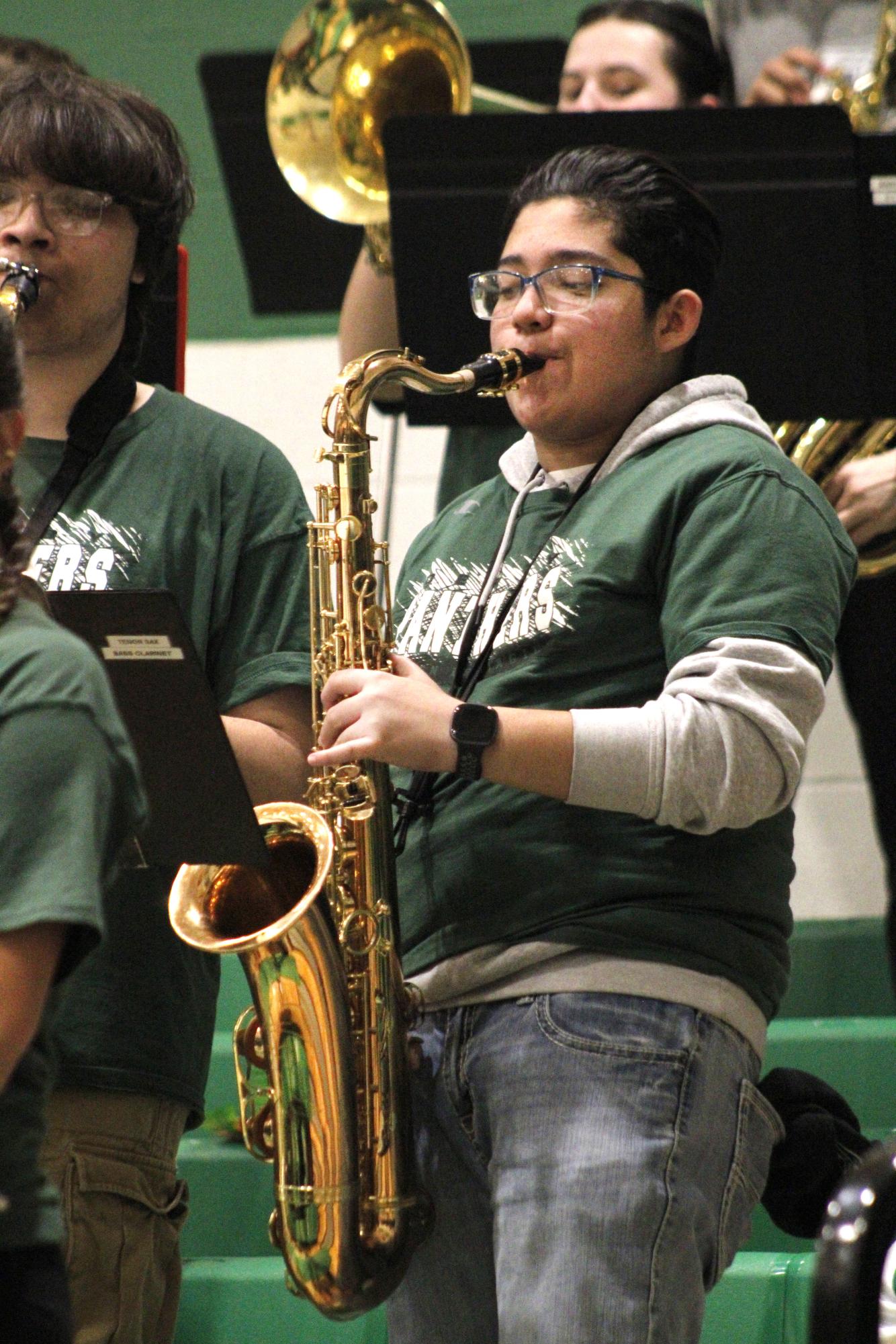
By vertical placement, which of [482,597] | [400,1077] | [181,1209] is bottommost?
[181,1209]

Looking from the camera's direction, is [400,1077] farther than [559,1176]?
Yes

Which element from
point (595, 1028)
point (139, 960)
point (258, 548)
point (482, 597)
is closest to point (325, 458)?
point (258, 548)

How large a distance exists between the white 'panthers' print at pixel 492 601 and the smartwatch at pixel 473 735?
0.19 meters

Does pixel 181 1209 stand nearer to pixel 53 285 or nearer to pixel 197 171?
pixel 53 285

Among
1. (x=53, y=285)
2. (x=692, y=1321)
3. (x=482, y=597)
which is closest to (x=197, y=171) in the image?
(x=53, y=285)

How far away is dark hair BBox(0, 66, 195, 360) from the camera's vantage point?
213cm

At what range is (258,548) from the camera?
2.12m

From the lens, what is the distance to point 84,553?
206 cm

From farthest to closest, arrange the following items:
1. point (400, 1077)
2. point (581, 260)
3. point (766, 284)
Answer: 1. point (766, 284)
2. point (581, 260)
3. point (400, 1077)

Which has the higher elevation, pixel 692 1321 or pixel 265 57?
pixel 265 57

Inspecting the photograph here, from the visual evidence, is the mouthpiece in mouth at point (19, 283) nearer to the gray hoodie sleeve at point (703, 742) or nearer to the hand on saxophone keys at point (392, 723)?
the hand on saxophone keys at point (392, 723)

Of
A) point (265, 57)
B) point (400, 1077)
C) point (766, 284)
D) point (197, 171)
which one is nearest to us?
point (400, 1077)

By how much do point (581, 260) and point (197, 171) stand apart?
10.2ft

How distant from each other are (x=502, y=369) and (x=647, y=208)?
0.26 meters
